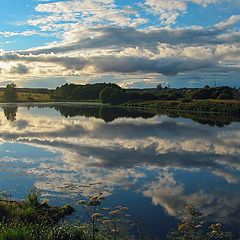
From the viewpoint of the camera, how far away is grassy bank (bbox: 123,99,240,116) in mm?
67062

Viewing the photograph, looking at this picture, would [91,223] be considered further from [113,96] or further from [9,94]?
[9,94]

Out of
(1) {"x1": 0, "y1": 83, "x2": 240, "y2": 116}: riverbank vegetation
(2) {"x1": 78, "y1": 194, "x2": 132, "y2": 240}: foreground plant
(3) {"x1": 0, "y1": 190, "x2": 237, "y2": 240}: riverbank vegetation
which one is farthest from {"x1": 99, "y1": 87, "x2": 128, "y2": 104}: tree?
(3) {"x1": 0, "y1": 190, "x2": 237, "y2": 240}: riverbank vegetation

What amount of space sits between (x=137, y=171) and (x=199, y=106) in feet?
181

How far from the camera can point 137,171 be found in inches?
828

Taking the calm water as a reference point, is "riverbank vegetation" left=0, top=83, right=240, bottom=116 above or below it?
above

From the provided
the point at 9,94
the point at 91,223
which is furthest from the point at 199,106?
the point at 9,94

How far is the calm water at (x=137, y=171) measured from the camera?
49.0 feet

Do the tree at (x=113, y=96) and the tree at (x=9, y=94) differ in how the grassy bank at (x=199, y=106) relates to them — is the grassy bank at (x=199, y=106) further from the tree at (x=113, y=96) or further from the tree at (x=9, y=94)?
the tree at (x=9, y=94)

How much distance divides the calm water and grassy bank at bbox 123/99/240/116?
1253 inches

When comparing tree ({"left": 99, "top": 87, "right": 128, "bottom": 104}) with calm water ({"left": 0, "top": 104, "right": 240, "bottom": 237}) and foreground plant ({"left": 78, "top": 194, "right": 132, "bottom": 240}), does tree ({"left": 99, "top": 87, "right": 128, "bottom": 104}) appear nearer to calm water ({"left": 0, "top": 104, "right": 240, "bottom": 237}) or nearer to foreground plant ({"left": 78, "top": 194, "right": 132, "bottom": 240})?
calm water ({"left": 0, "top": 104, "right": 240, "bottom": 237})

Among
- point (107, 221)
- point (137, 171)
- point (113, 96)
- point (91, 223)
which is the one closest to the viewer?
point (107, 221)

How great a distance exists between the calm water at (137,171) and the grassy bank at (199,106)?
3183 centimetres

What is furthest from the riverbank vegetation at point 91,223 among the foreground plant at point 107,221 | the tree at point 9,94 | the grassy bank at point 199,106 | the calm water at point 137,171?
the tree at point 9,94

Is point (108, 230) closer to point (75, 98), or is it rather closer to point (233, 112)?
point (233, 112)
